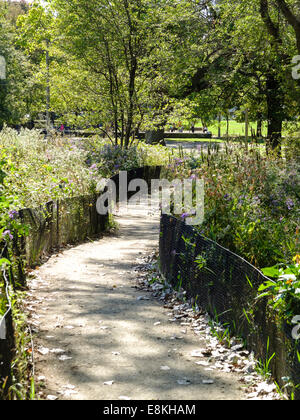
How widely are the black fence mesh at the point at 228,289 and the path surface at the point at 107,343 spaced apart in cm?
41

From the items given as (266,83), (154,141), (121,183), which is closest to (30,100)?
(154,141)

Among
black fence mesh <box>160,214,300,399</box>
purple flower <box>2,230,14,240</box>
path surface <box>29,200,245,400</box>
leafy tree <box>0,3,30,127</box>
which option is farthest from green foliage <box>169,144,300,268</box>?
leafy tree <box>0,3,30,127</box>

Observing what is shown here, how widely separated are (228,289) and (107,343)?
137 centimetres

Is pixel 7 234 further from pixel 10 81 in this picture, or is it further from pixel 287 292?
pixel 10 81

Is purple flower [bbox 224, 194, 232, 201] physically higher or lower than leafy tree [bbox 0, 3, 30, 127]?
lower

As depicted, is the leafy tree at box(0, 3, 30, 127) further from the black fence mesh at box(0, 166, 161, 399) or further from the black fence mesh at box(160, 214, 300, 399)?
the black fence mesh at box(160, 214, 300, 399)

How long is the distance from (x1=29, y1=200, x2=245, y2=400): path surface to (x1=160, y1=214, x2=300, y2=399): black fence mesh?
408 millimetres

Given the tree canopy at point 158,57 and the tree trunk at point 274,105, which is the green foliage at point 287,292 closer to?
the tree canopy at point 158,57

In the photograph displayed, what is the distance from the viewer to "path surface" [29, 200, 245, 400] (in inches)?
170

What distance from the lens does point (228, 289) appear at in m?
5.67

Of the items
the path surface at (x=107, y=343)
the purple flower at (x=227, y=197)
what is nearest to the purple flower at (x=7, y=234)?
the path surface at (x=107, y=343)

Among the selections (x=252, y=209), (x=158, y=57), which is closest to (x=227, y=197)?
(x=252, y=209)
